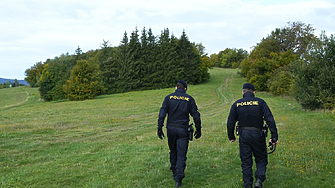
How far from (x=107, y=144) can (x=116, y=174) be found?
498 cm

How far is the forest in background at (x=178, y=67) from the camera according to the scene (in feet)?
73.7

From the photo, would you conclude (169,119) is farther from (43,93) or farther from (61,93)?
(43,93)

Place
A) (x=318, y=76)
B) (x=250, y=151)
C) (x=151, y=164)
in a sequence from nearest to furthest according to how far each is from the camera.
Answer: (x=250, y=151), (x=151, y=164), (x=318, y=76)

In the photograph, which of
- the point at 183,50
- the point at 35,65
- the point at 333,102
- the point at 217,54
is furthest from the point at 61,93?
the point at 217,54

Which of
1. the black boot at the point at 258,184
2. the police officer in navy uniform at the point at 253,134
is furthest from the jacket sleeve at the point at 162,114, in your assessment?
the black boot at the point at 258,184

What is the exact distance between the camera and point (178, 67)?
224 feet

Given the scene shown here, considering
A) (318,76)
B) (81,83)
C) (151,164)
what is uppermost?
(81,83)

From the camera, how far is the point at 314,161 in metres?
7.76

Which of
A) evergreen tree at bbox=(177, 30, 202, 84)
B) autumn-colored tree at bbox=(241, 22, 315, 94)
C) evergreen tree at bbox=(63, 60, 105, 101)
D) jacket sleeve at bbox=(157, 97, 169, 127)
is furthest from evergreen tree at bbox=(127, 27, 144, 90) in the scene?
jacket sleeve at bbox=(157, 97, 169, 127)

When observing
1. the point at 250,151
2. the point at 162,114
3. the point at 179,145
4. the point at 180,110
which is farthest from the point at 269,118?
the point at 162,114

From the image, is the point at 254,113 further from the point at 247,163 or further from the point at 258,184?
the point at 258,184

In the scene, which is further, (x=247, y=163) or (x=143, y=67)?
(x=143, y=67)

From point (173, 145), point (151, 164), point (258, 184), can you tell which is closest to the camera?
point (258, 184)

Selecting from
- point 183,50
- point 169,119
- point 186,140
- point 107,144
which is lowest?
point 107,144
